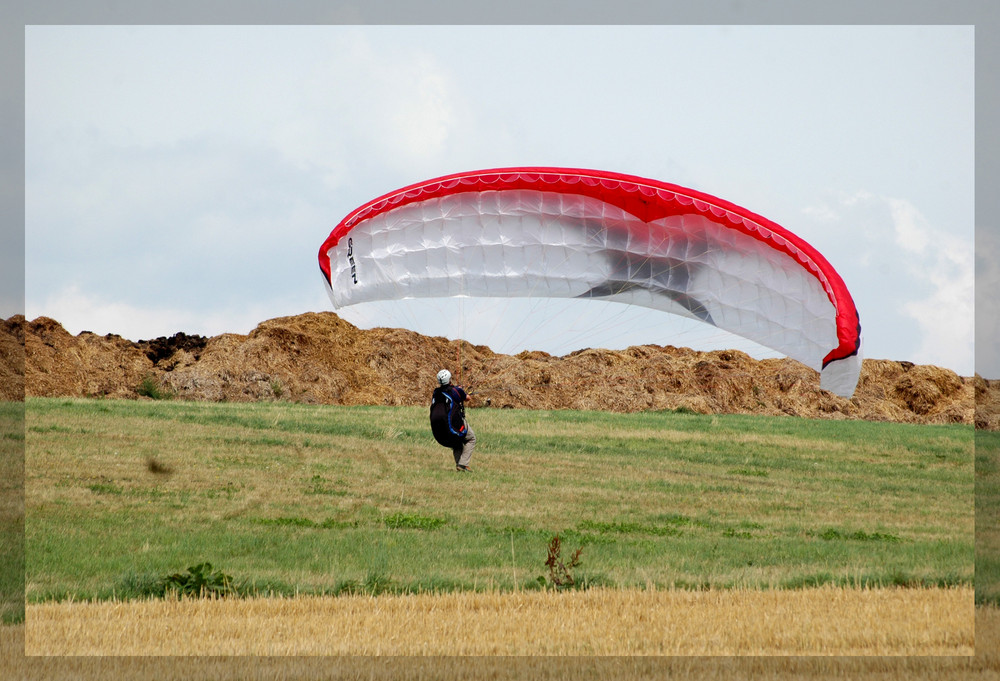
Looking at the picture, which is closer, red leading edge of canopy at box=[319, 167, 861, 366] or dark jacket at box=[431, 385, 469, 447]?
red leading edge of canopy at box=[319, 167, 861, 366]

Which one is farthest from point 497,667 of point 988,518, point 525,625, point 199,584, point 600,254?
point 988,518

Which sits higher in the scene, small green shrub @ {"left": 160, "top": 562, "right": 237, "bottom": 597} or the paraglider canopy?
the paraglider canopy

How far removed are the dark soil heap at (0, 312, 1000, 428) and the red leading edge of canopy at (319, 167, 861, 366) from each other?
25.5 m

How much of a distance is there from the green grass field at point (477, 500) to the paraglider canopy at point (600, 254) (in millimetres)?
3515

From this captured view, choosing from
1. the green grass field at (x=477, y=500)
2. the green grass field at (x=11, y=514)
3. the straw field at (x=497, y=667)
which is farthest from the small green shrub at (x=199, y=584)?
the straw field at (x=497, y=667)

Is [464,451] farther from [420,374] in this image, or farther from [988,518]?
[420,374]

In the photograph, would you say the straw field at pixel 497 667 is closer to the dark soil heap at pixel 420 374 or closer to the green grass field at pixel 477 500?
the green grass field at pixel 477 500

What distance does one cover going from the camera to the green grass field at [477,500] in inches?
507

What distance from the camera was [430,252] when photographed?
14258 mm

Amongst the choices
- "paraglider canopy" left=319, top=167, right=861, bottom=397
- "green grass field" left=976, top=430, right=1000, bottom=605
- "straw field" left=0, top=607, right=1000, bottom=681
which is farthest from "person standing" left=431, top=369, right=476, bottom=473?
"green grass field" left=976, top=430, right=1000, bottom=605

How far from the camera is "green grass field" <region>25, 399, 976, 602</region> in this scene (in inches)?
507

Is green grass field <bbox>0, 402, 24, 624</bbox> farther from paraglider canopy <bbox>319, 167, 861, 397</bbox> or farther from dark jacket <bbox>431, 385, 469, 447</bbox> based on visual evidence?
paraglider canopy <bbox>319, 167, 861, 397</bbox>

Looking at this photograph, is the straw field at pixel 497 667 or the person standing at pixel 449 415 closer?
the straw field at pixel 497 667

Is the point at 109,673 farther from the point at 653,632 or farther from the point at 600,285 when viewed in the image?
the point at 600,285
